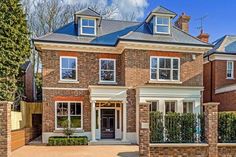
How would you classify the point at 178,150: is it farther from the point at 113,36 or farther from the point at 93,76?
the point at 113,36

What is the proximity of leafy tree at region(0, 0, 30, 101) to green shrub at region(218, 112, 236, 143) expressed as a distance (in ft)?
41.7

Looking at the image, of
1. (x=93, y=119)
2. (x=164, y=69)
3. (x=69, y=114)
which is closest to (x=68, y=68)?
(x=69, y=114)

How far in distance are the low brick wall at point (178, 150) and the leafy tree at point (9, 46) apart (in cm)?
1043

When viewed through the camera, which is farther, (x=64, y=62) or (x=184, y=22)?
(x=184, y=22)

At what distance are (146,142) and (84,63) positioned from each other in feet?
30.5

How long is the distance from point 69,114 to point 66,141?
2164mm

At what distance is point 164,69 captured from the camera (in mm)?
18781

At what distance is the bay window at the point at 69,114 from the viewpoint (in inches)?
704

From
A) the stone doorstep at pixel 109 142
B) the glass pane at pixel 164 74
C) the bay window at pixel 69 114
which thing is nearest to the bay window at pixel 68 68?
the bay window at pixel 69 114

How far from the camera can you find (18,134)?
1506cm

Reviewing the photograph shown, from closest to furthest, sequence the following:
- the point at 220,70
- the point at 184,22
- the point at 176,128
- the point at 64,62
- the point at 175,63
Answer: the point at 176,128 → the point at 64,62 → the point at 175,63 → the point at 220,70 → the point at 184,22

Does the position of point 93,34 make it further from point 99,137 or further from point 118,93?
point 99,137

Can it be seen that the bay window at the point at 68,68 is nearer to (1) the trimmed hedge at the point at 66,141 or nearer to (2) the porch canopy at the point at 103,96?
(2) the porch canopy at the point at 103,96

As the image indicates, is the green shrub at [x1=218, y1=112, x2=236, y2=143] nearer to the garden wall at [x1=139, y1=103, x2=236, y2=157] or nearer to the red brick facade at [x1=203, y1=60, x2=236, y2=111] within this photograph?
the garden wall at [x1=139, y1=103, x2=236, y2=157]
